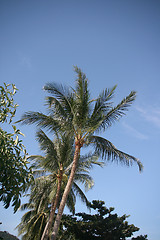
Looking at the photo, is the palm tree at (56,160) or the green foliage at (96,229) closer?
the palm tree at (56,160)

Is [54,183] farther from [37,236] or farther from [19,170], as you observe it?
[19,170]

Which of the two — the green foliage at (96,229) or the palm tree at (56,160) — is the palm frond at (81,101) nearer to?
the palm tree at (56,160)

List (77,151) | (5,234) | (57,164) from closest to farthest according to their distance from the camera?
(77,151) → (57,164) → (5,234)

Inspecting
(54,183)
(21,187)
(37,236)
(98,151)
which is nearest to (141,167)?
(98,151)

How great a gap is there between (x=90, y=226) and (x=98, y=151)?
6497 millimetres

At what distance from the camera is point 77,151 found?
7.98 m

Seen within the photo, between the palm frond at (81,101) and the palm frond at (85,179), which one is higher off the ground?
the palm frond at (81,101)

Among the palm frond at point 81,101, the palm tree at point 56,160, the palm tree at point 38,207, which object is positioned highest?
the palm frond at point 81,101

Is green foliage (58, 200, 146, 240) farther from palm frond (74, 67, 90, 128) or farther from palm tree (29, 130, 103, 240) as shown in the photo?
palm frond (74, 67, 90, 128)

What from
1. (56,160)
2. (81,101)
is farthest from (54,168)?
(81,101)

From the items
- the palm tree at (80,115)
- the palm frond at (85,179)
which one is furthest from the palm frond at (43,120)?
the palm frond at (85,179)

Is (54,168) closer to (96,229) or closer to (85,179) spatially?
(85,179)

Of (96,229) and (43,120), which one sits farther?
(96,229)

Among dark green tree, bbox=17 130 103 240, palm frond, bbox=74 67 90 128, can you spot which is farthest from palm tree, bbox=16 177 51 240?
palm frond, bbox=74 67 90 128
